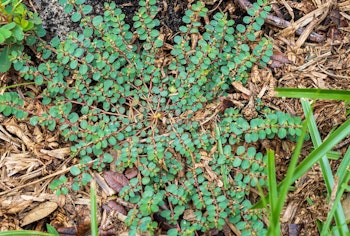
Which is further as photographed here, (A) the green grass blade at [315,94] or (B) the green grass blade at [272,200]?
(A) the green grass blade at [315,94]

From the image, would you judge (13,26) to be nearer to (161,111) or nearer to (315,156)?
(161,111)

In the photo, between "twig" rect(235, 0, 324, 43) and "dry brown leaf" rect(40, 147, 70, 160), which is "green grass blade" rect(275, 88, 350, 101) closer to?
"twig" rect(235, 0, 324, 43)

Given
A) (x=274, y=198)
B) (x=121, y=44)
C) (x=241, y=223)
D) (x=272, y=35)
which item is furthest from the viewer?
(x=272, y=35)

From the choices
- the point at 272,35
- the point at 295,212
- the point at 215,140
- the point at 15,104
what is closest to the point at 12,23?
the point at 15,104

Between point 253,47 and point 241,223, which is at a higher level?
point 253,47

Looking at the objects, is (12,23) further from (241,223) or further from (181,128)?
(241,223)

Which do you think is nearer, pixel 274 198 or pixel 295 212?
pixel 274 198

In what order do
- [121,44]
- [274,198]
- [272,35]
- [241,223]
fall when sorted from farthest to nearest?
[272,35], [121,44], [241,223], [274,198]

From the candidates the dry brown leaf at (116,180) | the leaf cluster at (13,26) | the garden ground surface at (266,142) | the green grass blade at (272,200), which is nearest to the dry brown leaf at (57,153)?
the garden ground surface at (266,142)

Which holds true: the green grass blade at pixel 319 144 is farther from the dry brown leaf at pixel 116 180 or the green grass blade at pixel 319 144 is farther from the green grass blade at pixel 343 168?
the dry brown leaf at pixel 116 180
